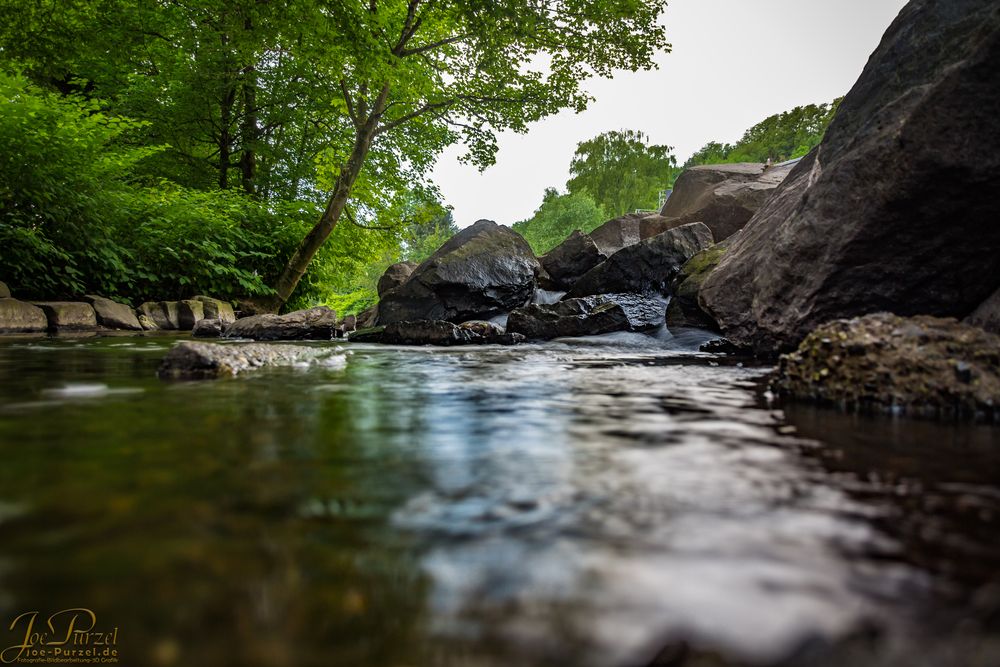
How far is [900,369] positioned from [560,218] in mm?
51095

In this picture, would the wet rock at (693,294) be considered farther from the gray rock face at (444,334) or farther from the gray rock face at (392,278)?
the gray rock face at (392,278)

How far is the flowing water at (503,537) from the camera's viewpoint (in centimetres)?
99

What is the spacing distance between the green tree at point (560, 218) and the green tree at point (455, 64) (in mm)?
32277

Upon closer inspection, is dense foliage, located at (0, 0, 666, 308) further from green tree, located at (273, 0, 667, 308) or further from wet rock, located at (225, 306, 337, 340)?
wet rock, located at (225, 306, 337, 340)

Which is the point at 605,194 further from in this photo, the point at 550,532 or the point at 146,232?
the point at 550,532

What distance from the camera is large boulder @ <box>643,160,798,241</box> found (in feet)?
50.1

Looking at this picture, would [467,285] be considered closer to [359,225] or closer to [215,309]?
[359,225]

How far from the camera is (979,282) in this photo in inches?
193

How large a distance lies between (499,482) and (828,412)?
234 centimetres

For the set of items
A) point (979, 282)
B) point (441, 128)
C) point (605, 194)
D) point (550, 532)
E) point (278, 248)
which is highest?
point (605, 194)

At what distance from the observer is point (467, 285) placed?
44.1ft

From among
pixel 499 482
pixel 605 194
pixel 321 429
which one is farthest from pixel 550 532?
pixel 605 194

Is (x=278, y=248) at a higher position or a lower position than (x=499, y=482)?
higher
